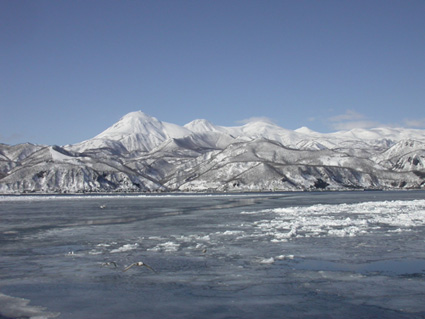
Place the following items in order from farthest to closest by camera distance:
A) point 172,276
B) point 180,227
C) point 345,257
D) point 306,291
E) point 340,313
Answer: point 180,227
point 345,257
point 172,276
point 306,291
point 340,313

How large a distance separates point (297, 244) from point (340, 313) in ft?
52.3

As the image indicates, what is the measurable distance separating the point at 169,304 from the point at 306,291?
6121mm

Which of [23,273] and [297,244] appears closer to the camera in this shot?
[23,273]

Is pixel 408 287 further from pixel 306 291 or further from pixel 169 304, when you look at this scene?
pixel 169 304

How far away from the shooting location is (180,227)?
151 feet

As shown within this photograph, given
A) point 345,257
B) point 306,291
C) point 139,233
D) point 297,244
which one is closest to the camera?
point 306,291

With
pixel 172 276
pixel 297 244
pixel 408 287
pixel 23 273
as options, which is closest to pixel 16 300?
pixel 23 273

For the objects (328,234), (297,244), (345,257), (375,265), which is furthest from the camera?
(328,234)

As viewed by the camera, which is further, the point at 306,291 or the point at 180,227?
the point at 180,227

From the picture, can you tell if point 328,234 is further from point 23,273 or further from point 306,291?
point 23,273

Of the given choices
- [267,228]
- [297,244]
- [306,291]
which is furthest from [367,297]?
[267,228]

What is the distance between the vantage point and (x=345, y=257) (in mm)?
26844

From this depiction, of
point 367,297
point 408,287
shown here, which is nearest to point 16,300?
point 367,297

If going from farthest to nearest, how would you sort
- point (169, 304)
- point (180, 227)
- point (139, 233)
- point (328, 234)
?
point (180, 227)
point (139, 233)
point (328, 234)
point (169, 304)
